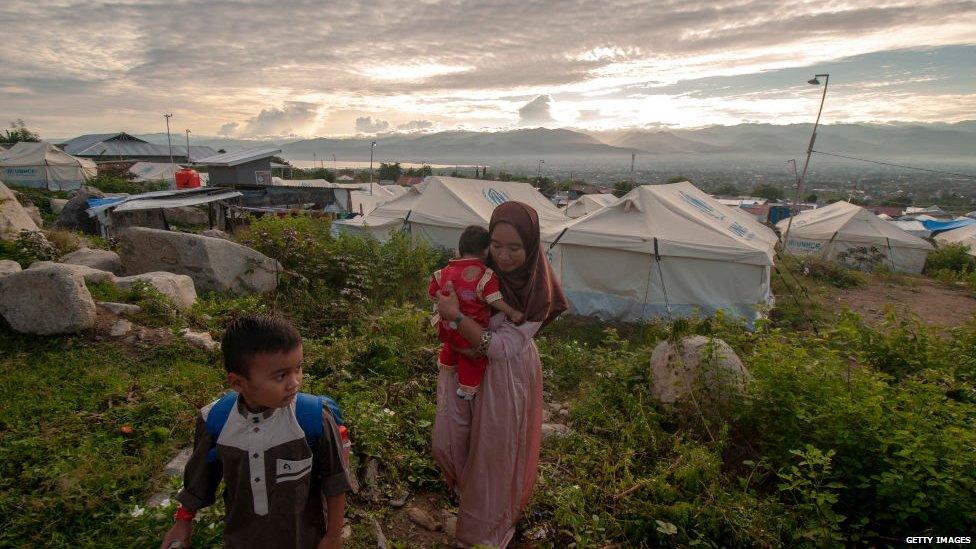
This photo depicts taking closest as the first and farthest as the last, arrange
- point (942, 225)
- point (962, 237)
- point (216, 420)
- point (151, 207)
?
1. point (216, 420)
2. point (151, 207)
3. point (962, 237)
4. point (942, 225)

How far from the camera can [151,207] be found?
29.5 feet

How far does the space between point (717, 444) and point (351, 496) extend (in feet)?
7.66

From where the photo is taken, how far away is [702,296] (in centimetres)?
846

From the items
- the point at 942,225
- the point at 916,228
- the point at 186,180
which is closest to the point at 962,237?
the point at 916,228

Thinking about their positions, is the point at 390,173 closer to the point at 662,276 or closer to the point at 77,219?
the point at 77,219

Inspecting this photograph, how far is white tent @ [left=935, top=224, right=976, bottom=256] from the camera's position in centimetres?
1977

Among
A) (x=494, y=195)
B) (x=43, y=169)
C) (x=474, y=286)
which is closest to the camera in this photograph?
(x=474, y=286)

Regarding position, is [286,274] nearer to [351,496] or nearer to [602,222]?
[351,496]

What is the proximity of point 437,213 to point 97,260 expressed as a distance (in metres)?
6.50

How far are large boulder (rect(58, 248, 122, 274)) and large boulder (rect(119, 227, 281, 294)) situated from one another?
3.1 inches

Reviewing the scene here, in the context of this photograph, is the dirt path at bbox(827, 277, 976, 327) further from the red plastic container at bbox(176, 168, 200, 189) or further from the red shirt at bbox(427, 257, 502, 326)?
the red plastic container at bbox(176, 168, 200, 189)

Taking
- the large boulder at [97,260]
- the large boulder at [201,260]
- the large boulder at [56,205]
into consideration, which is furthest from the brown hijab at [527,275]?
the large boulder at [56,205]

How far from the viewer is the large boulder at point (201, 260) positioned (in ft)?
18.8

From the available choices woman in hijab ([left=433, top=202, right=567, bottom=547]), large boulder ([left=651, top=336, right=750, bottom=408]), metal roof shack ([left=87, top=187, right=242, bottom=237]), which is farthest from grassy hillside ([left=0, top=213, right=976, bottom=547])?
metal roof shack ([left=87, top=187, right=242, bottom=237])
